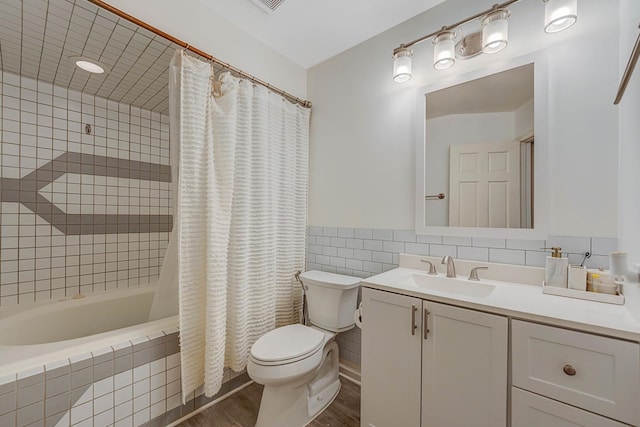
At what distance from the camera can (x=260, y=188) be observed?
1758 millimetres

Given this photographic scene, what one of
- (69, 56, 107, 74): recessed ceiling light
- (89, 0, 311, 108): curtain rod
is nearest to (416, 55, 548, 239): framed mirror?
(89, 0, 311, 108): curtain rod

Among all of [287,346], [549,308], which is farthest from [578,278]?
[287,346]

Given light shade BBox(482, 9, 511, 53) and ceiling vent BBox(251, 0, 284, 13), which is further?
ceiling vent BBox(251, 0, 284, 13)

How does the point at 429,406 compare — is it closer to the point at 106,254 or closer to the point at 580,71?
the point at 580,71

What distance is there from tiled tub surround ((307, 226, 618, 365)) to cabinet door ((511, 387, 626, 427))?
0.63 meters

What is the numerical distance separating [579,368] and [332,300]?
116cm

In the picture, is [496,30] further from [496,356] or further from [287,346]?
[287,346]

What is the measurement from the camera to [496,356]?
950 mm

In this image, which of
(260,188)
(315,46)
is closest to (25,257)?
(260,188)

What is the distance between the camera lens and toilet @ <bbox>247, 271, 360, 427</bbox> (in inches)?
52.4

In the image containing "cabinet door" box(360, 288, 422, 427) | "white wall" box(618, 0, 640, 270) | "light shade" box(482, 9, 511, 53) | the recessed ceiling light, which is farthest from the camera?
the recessed ceiling light

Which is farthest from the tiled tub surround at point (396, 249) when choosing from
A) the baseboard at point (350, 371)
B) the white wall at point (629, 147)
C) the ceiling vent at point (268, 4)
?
the ceiling vent at point (268, 4)

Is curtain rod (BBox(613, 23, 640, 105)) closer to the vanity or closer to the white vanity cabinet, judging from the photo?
the vanity

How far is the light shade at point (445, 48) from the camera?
1446 millimetres
